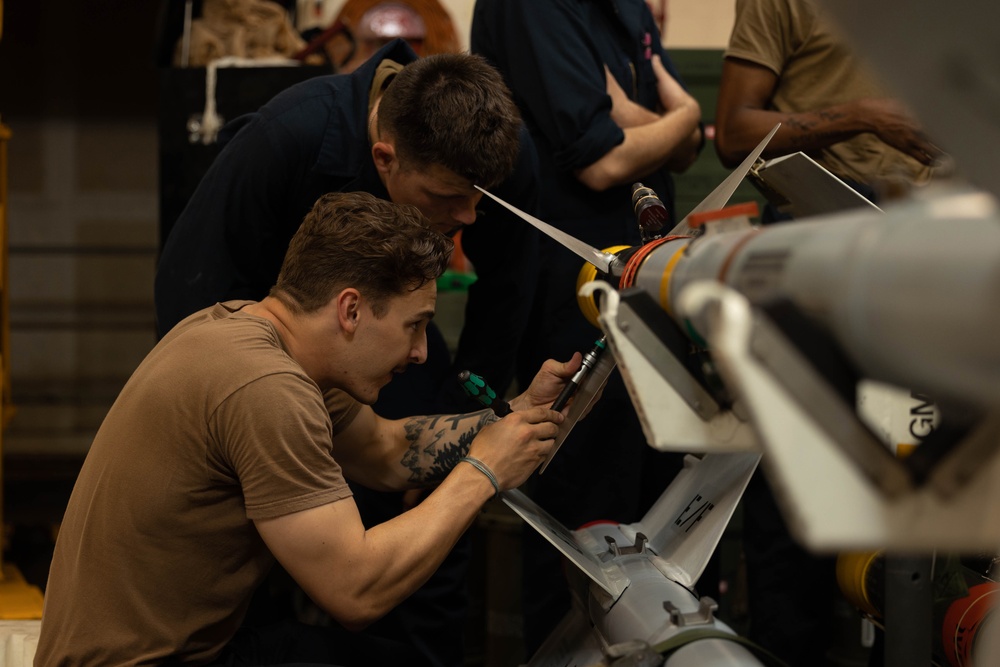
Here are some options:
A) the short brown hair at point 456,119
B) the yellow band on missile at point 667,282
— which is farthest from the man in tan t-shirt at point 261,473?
the yellow band on missile at point 667,282

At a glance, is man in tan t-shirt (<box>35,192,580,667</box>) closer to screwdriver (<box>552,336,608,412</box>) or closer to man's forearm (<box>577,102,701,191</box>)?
screwdriver (<box>552,336,608,412</box>)

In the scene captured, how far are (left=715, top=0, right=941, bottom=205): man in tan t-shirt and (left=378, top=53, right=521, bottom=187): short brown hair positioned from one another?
61 centimetres

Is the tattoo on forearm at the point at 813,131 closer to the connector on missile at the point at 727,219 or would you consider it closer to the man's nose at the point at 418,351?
the man's nose at the point at 418,351

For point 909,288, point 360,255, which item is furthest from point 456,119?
point 909,288

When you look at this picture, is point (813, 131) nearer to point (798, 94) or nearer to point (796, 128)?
point (796, 128)

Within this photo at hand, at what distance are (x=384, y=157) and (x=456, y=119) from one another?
0.17m

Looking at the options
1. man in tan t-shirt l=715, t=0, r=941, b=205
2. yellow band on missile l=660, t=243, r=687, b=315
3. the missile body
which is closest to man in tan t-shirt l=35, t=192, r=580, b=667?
yellow band on missile l=660, t=243, r=687, b=315

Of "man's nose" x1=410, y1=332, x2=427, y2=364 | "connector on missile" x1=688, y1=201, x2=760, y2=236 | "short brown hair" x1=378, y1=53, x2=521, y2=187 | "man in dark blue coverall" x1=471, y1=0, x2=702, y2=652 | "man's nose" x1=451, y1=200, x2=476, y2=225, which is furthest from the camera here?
"man in dark blue coverall" x1=471, y1=0, x2=702, y2=652

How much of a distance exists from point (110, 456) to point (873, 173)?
59.1 inches

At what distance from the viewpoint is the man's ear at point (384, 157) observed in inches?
69.2

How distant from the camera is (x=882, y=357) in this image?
0.70 metres

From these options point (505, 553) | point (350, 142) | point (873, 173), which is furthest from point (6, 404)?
point (873, 173)

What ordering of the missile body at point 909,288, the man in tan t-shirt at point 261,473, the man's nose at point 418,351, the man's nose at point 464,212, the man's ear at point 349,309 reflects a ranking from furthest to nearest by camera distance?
the man's nose at point 464,212 < the man's nose at point 418,351 < the man's ear at point 349,309 < the man in tan t-shirt at point 261,473 < the missile body at point 909,288

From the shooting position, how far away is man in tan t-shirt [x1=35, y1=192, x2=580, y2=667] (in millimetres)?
1328
